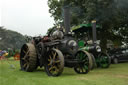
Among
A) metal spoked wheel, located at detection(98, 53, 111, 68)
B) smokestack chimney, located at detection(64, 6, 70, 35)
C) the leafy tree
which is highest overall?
the leafy tree

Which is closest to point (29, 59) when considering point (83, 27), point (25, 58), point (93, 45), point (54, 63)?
point (25, 58)

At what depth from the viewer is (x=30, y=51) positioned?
6926 millimetres

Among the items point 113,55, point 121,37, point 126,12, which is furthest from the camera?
point 121,37

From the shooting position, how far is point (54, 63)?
591 cm

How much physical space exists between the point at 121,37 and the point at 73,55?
29.0 ft

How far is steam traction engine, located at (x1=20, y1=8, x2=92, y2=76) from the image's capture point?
597cm

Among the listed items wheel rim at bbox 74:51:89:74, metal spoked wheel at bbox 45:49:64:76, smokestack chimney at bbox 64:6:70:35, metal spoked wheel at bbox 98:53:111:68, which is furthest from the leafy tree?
metal spoked wheel at bbox 45:49:64:76

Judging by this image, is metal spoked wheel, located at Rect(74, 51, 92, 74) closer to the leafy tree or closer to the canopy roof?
the canopy roof

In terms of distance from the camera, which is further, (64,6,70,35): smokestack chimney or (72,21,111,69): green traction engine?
(72,21,111,69): green traction engine

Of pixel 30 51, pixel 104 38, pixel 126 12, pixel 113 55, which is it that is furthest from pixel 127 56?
pixel 30 51

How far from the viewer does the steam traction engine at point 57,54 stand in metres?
5.97

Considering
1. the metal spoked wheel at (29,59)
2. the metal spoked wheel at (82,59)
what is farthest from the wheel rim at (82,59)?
the metal spoked wheel at (29,59)

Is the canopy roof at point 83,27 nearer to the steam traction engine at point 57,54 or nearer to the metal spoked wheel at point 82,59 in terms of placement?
the steam traction engine at point 57,54

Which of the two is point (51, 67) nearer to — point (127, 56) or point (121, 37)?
point (127, 56)
